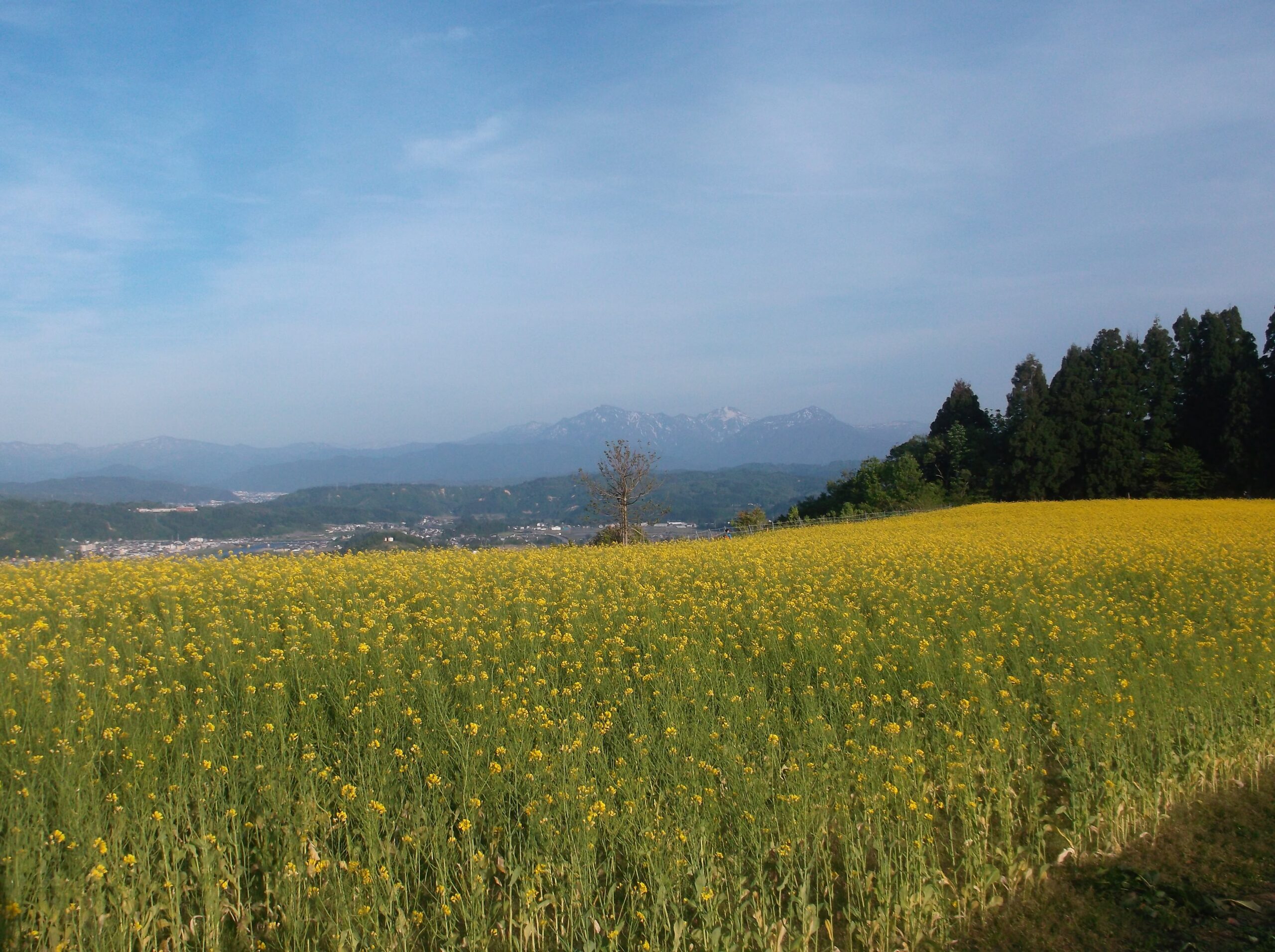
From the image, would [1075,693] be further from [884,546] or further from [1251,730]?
[884,546]

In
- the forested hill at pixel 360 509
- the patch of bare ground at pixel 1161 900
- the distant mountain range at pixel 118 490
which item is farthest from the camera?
the distant mountain range at pixel 118 490

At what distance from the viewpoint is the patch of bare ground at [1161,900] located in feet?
15.4

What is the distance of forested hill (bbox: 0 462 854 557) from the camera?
29281mm

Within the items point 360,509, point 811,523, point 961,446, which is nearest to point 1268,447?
point 961,446

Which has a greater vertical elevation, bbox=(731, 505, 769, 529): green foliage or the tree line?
the tree line

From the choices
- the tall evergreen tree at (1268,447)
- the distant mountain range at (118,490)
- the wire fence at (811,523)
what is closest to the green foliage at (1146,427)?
the tall evergreen tree at (1268,447)

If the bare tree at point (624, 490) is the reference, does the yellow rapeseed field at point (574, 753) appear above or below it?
below

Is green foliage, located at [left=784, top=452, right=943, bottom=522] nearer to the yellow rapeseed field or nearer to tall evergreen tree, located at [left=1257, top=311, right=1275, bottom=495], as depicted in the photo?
tall evergreen tree, located at [left=1257, top=311, right=1275, bottom=495]

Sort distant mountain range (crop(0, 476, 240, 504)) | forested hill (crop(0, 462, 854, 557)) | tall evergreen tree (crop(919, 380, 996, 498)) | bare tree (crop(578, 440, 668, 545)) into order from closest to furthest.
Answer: forested hill (crop(0, 462, 854, 557))
bare tree (crop(578, 440, 668, 545))
tall evergreen tree (crop(919, 380, 996, 498))
distant mountain range (crop(0, 476, 240, 504))

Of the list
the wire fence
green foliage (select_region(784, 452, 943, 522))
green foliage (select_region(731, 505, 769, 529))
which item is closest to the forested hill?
the wire fence

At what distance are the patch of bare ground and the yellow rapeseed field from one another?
0.19 metres

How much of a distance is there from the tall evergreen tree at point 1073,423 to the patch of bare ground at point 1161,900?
153ft

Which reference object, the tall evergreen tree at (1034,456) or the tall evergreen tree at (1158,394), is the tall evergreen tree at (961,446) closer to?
Answer: the tall evergreen tree at (1034,456)

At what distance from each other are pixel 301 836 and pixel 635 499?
28.7m
